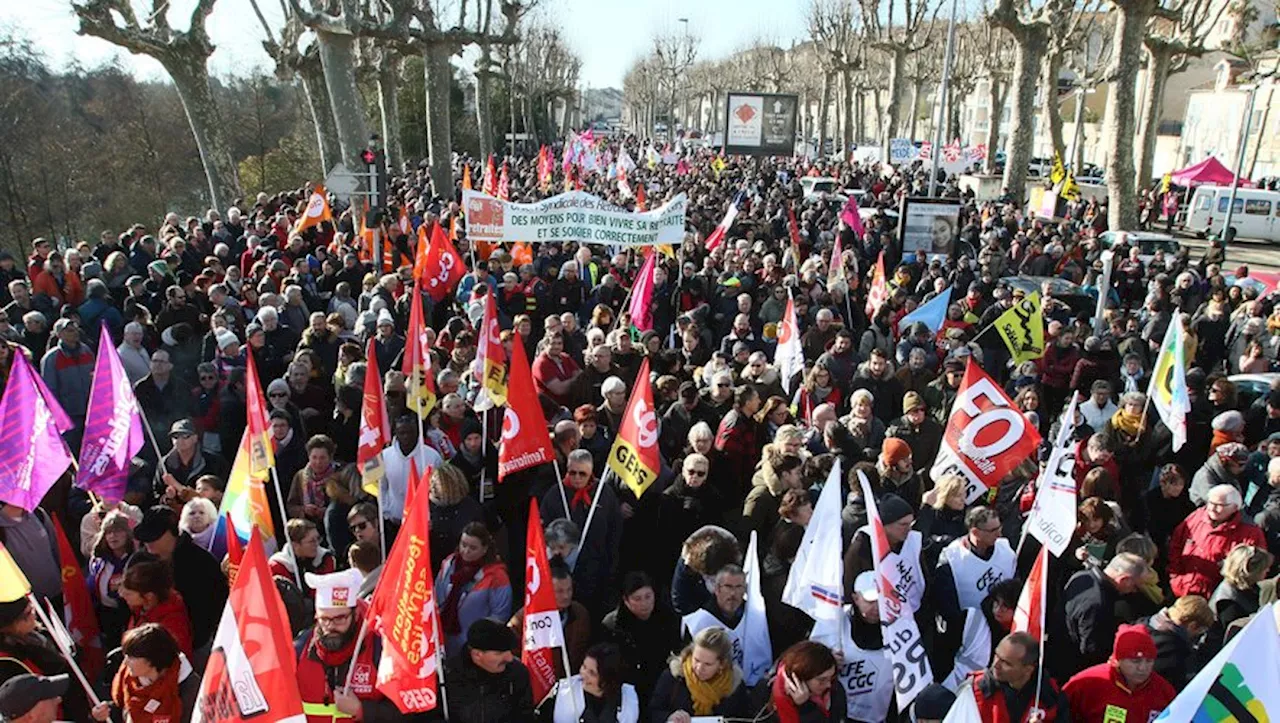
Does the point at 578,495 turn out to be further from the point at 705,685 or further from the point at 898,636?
the point at 898,636

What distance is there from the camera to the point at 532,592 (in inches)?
162

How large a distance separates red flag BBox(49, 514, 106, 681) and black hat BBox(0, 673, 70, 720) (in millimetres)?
1457

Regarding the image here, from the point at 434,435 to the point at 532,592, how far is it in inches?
106

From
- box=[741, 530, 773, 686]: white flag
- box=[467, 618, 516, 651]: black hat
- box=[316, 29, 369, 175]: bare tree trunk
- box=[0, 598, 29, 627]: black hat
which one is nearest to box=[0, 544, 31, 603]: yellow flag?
box=[0, 598, 29, 627]: black hat

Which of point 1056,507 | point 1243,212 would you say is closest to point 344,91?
point 1056,507

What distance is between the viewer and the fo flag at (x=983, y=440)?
582 cm

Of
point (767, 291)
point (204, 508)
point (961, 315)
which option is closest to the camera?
point (204, 508)

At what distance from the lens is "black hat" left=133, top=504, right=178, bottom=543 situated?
15.3 ft

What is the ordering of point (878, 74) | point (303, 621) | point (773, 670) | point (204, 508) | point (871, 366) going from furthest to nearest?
point (878, 74), point (871, 366), point (204, 508), point (303, 621), point (773, 670)

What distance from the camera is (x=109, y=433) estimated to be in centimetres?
559

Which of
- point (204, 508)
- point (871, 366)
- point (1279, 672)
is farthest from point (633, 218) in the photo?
point (1279, 672)

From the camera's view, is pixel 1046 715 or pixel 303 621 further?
pixel 303 621

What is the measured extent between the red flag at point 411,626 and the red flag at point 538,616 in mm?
459

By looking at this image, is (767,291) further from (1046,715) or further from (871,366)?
(1046,715)
